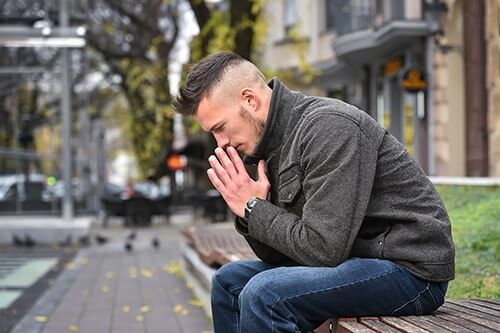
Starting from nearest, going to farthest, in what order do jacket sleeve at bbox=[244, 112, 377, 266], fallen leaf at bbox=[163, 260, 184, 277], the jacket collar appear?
jacket sleeve at bbox=[244, 112, 377, 266] → the jacket collar → fallen leaf at bbox=[163, 260, 184, 277]

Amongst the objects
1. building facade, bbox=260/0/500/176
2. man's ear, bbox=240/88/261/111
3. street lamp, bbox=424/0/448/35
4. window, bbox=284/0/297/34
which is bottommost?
man's ear, bbox=240/88/261/111

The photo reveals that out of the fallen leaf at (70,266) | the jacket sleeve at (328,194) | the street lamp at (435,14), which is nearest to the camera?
the jacket sleeve at (328,194)

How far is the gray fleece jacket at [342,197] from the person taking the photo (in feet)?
9.62

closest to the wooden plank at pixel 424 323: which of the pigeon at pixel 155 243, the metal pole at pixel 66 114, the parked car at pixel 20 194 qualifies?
the pigeon at pixel 155 243

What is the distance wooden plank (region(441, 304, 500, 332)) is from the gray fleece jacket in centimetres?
20

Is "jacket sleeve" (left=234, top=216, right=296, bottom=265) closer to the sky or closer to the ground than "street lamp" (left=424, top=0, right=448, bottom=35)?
closer to the ground

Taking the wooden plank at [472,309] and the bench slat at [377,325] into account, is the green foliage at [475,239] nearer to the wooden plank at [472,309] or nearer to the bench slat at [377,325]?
the wooden plank at [472,309]

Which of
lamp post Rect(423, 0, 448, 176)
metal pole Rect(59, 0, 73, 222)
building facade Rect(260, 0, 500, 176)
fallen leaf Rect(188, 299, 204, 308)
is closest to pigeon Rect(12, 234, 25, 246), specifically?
metal pole Rect(59, 0, 73, 222)

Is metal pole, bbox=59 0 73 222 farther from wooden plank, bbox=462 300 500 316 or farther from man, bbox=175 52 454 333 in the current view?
man, bbox=175 52 454 333

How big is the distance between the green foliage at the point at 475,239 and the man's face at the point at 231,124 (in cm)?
200

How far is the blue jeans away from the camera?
9.76 feet

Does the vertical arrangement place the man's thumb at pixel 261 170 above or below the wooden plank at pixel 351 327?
above

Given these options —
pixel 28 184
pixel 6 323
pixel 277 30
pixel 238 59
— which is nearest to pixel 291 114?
A: pixel 238 59

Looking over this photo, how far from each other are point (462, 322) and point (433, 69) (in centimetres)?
1694
